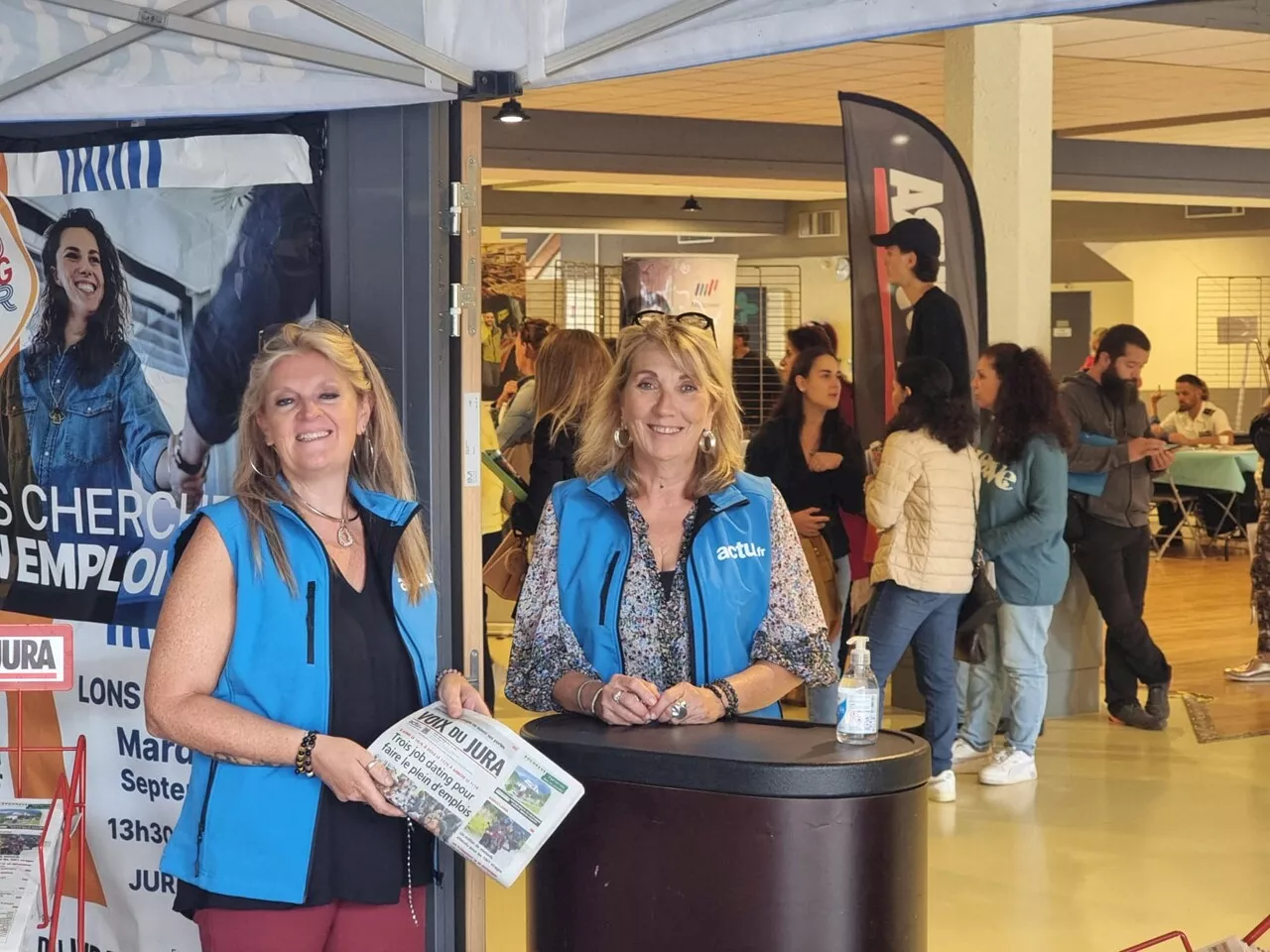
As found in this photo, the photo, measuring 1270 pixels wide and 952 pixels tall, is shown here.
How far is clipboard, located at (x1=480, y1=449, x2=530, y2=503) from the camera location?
5659mm

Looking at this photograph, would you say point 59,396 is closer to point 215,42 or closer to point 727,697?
point 215,42

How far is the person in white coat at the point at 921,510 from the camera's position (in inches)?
209

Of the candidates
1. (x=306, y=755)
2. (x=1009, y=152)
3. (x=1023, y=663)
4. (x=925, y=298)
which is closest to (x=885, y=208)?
(x=925, y=298)

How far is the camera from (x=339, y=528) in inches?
92.4

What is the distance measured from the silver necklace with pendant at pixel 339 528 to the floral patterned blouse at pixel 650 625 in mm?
442

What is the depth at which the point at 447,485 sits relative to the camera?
2844 millimetres

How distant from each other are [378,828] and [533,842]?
268mm

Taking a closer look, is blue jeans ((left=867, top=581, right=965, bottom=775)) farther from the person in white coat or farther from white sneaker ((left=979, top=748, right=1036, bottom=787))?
white sneaker ((left=979, top=748, right=1036, bottom=787))

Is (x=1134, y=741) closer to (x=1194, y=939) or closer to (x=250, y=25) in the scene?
(x=1194, y=939)

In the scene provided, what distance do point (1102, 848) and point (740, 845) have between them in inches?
126

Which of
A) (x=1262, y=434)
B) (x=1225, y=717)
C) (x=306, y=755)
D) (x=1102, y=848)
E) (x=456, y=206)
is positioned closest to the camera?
(x=306, y=755)

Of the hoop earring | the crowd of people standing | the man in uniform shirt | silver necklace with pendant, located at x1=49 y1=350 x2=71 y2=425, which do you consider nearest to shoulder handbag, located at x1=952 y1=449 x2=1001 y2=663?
the crowd of people standing

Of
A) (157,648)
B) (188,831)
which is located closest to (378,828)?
(188,831)

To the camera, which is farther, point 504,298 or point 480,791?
point 504,298
